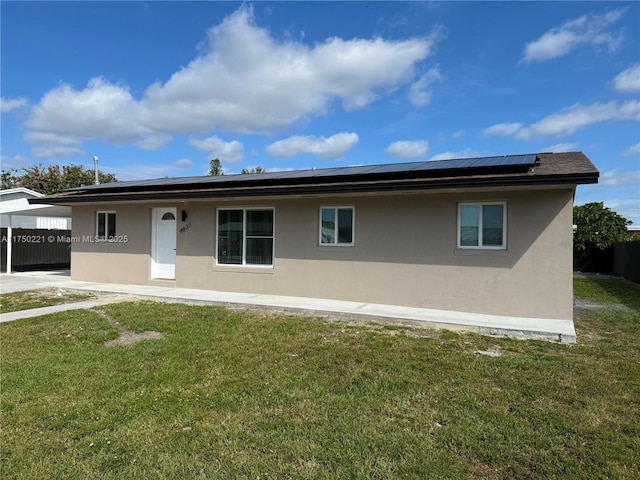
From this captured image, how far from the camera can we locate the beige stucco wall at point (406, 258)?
8.16m

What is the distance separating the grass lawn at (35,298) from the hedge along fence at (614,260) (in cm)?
1912

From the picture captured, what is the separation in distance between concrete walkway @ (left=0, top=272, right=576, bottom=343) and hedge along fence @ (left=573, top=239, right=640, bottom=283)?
451 inches

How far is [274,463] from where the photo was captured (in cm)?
300

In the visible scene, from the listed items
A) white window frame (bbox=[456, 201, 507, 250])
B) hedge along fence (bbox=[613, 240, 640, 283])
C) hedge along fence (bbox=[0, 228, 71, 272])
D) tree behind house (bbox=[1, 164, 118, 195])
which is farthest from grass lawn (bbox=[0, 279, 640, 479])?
tree behind house (bbox=[1, 164, 118, 195])

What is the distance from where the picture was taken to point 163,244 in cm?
1255

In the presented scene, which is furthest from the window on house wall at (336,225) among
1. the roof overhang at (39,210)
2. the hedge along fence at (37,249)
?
the hedge along fence at (37,249)

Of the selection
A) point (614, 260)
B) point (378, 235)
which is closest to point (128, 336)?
point (378, 235)

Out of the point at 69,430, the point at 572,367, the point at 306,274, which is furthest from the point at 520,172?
the point at 69,430

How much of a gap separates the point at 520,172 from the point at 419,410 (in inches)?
224

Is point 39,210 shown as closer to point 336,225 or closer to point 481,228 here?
point 336,225

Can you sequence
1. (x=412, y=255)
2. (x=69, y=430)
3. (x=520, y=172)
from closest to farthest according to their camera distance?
(x=69, y=430) < (x=520, y=172) < (x=412, y=255)

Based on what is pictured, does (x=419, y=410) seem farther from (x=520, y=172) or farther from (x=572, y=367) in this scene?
(x=520, y=172)

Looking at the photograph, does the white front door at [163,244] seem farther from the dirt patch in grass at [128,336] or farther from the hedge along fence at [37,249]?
the hedge along fence at [37,249]

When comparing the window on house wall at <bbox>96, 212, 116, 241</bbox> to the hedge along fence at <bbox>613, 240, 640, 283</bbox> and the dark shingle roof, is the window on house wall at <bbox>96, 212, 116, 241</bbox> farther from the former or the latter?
the hedge along fence at <bbox>613, 240, 640, 283</bbox>
